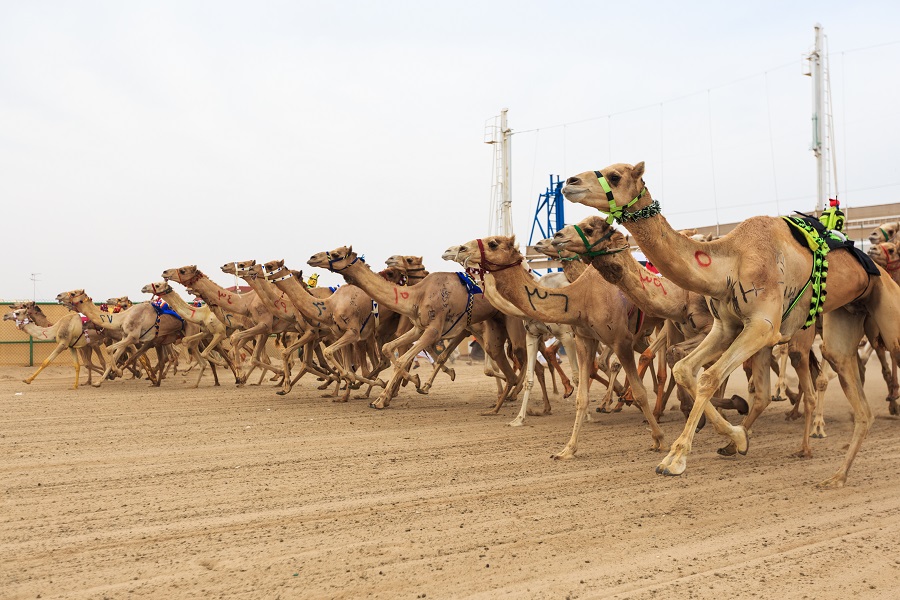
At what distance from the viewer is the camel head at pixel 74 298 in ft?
62.3

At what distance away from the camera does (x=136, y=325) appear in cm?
1817

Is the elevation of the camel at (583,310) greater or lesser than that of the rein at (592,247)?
lesser

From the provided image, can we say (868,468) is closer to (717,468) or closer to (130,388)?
(717,468)

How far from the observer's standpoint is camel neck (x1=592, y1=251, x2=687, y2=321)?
7.31 meters

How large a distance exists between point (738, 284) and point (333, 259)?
7.58 m

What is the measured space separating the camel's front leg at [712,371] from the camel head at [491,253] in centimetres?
303

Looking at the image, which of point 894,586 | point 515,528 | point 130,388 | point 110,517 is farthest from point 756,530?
point 130,388

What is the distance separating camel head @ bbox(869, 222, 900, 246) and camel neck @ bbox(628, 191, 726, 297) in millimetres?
3984

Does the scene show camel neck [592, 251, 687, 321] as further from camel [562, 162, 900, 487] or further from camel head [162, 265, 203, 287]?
camel head [162, 265, 203, 287]

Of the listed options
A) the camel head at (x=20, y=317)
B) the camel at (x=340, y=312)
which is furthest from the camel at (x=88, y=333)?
the camel at (x=340, y=312)

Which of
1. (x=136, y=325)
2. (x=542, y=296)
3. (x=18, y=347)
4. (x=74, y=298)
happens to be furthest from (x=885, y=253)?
(x=18, y=347)

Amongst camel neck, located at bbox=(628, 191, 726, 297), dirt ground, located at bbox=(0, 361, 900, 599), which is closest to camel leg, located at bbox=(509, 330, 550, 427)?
dirt ground, located at bbox=(0, 361, 900, 599)

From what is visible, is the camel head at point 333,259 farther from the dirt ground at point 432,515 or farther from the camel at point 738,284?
the camel at point 738,284

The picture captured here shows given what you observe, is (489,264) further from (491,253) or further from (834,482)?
(834,482)
